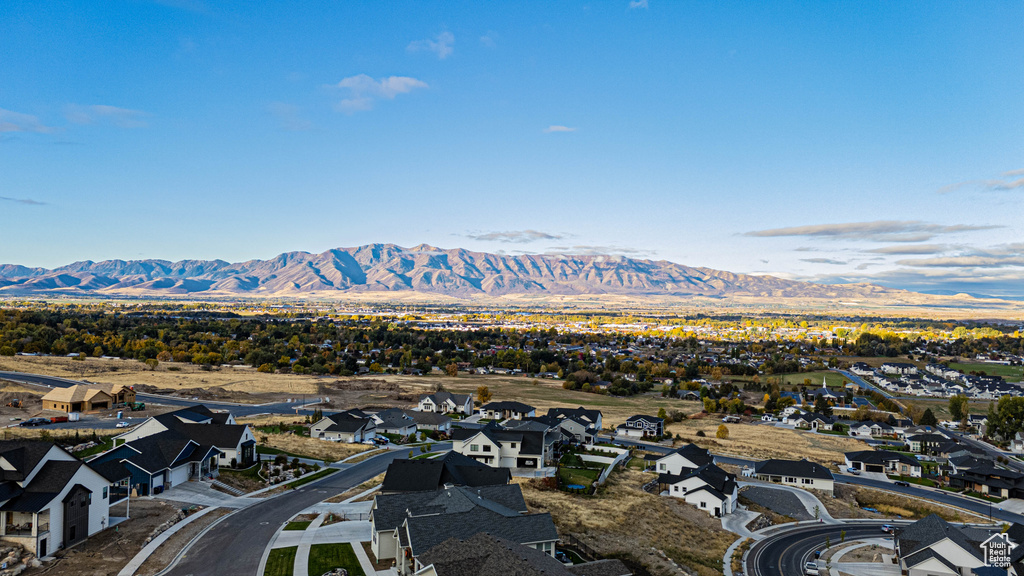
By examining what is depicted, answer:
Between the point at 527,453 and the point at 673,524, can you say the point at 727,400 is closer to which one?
the point at 527,453

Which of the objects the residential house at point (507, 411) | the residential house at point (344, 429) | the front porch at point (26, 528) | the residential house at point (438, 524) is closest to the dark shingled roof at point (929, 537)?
the residential house at point (438, 524)

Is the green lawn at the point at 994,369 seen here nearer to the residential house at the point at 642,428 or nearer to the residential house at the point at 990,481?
the residential house at the point at 990,481

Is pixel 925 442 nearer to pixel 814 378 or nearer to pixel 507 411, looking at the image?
pixel 507 411

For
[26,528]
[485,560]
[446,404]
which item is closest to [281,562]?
[26,528]

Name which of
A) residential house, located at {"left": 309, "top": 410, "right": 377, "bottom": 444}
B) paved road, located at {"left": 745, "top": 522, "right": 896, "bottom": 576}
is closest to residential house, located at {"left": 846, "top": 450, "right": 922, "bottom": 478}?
paved road, located at {"left": 745, "top": 522, "right": 896, "bottom": 576}

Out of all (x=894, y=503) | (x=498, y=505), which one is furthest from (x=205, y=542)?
(x=894, y=503)
